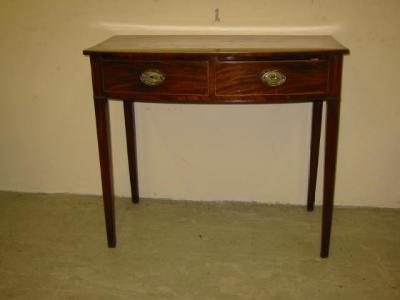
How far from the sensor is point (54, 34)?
1810mm

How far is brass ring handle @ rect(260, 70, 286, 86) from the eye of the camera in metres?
1.30

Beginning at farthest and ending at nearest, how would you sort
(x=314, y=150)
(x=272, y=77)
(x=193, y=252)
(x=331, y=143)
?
1. (x=314, y=150)
2. (x=193, y=252)
3. (x=331, y=143)
4. (x=272, y=77)

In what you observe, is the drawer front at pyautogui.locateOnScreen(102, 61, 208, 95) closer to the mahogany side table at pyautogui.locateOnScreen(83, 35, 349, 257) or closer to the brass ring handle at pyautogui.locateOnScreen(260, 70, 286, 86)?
the mahogany side table at pyautogui.locateOnScreen(83, 35, 349, 257)

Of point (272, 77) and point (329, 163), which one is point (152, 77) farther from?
point (329, 163)

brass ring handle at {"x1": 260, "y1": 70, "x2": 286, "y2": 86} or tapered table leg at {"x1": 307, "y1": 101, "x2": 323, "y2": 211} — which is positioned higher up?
brass ring handle at {"x1": 260, "y1": 70, "x2": 286, "y2": 86}

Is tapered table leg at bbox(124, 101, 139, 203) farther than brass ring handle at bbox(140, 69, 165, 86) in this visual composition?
Yes

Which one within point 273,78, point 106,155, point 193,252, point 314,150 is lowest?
point 193,252

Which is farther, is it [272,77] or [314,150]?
[314,150]

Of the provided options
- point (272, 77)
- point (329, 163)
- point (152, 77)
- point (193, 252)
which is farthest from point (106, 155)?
point (329, 163)

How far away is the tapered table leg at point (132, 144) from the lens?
182 cm

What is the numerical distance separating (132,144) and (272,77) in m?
0.78

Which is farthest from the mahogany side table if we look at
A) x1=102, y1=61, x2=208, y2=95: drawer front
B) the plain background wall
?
the plain background wall

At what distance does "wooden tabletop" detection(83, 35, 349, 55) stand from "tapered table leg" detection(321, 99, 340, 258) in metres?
0.19

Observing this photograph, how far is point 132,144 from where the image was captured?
1.87 m
